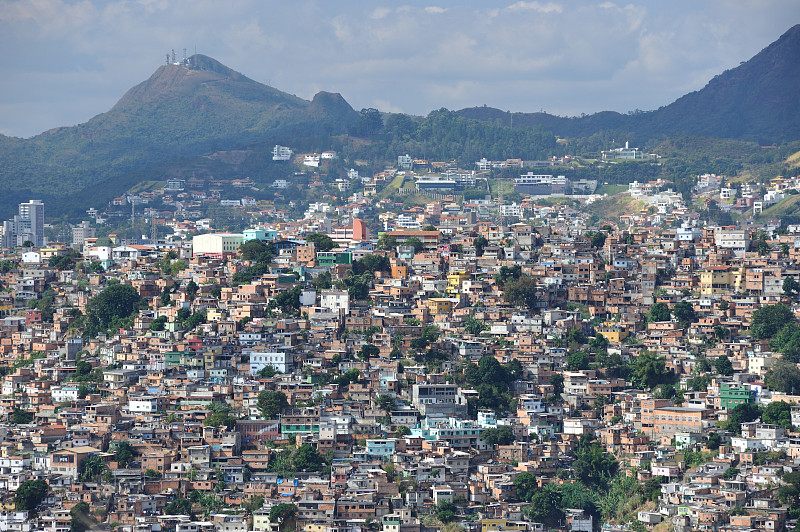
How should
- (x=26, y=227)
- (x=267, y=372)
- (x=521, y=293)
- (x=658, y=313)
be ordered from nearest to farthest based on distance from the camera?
(x=267, y=372) → (x=658, y=313) → (x=521, y=293) → (x=26, y=227)

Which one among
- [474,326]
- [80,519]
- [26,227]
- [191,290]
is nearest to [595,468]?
[474,326]

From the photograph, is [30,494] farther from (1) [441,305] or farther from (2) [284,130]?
(2) [284,130]

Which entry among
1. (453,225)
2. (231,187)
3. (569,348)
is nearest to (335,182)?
(231,187)

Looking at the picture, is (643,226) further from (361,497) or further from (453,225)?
(361,497)

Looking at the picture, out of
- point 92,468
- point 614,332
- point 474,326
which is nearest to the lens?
point 92,468

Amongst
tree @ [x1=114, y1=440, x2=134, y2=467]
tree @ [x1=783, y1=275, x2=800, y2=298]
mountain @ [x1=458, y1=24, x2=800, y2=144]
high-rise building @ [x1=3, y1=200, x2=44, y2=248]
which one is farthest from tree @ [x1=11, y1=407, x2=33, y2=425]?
mountain @ [x1=458, y1=24, x2=800, y2=144]

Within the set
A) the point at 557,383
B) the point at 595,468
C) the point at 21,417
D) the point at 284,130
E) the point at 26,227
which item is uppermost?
the point at 284,130
